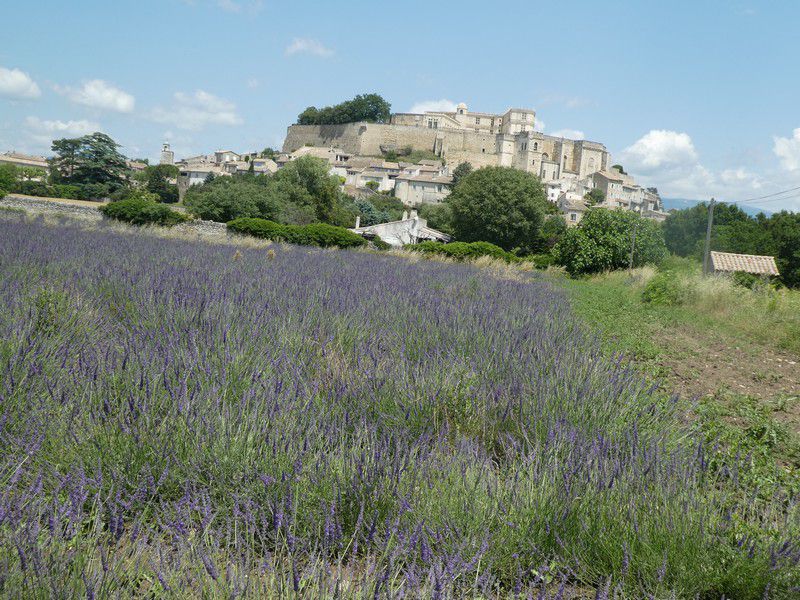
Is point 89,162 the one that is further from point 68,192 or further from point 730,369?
point 730,369

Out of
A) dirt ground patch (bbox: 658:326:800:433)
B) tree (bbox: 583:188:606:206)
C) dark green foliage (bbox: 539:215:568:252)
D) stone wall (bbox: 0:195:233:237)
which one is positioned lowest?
dirt ground patch (bbox: 658:326:800:433)

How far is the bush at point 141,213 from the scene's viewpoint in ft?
83.4

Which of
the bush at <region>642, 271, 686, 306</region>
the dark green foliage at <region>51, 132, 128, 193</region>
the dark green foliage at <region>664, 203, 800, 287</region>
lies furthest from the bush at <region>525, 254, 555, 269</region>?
the dark green foliage at <region>51, 132, 128, 193</region>

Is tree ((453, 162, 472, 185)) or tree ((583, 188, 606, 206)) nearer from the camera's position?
tree ((453, 162, 472, 185))

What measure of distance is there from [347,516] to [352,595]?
0.68 metres

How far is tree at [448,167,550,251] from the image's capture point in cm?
5059

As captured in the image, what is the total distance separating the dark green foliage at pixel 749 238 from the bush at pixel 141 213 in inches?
1204

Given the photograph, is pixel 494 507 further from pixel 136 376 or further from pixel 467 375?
pixel 136 376

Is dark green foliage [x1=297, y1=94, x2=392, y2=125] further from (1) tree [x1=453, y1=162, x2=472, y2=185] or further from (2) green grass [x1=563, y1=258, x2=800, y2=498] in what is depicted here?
(2) green grass [x1=563, y1=258, x2=800, y2=498]

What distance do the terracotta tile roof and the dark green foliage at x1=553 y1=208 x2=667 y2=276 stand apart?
3.03m

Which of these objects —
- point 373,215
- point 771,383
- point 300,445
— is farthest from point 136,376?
point 373,215

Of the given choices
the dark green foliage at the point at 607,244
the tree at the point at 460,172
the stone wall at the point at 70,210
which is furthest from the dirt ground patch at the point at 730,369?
the tree at the point at 460,172

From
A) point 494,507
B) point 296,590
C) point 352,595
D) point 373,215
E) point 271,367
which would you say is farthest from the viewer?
point 373,215

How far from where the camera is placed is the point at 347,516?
2.20m
